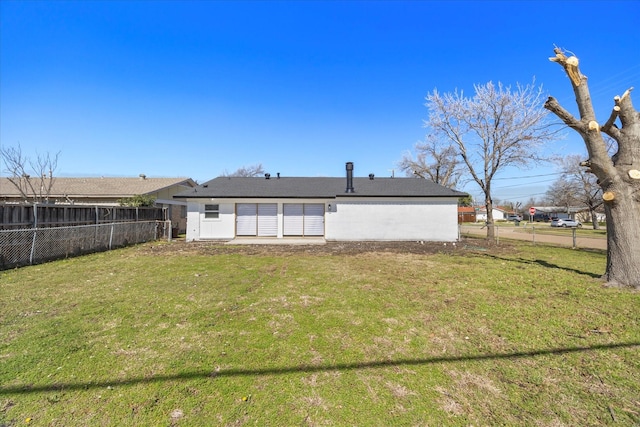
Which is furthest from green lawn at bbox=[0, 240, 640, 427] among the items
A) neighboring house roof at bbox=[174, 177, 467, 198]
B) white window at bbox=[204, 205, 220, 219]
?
neighboring house roof at bbox=[174, 177, 467, 198]

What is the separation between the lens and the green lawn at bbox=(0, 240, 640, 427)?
7.80 feet

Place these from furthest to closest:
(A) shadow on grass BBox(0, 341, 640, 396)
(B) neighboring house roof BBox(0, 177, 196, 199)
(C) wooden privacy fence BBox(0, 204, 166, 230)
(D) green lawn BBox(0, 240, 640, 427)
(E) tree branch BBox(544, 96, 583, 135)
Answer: (B) neighboring house roof BBox(0, 177, 196, 199) < (C) wooden privacy fence BBox(0, 204, 166, 230) < (E) tree branch BBox(544, 96, 583, 135) < (A) shadow on grass BBox(0, 341, 640, 396) < (D) green lawn BBox(0, 240, 640, 427)

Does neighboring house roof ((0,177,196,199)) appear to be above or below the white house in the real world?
above

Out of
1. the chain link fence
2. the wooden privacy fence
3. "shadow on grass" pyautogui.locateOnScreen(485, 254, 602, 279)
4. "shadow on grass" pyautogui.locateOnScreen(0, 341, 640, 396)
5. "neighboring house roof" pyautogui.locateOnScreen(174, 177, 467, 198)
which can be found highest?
"neighboring house roof" pyautogui.locateOnScreen(174, 177, 467, 198)

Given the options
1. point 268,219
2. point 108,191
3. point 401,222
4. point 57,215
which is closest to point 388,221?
point 401,222

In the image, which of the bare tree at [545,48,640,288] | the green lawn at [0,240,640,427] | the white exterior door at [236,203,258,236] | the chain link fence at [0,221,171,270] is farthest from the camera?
the white exterior door at [236,203,258,236]

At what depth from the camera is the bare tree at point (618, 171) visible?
605cm

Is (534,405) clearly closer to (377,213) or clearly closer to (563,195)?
(377,213)

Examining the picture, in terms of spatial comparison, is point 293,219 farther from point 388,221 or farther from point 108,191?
point 108,191

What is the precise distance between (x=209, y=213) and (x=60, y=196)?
13260mm

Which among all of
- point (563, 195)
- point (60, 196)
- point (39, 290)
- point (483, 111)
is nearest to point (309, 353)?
point (39, 290)

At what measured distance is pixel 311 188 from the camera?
55.0 feet

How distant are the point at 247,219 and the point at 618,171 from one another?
14956mm

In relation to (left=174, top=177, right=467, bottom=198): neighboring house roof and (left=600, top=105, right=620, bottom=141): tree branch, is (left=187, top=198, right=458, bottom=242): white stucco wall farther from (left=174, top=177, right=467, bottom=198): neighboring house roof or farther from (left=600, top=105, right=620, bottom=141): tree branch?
(left=600, top=105, right=620, bottom=141): tree branch
